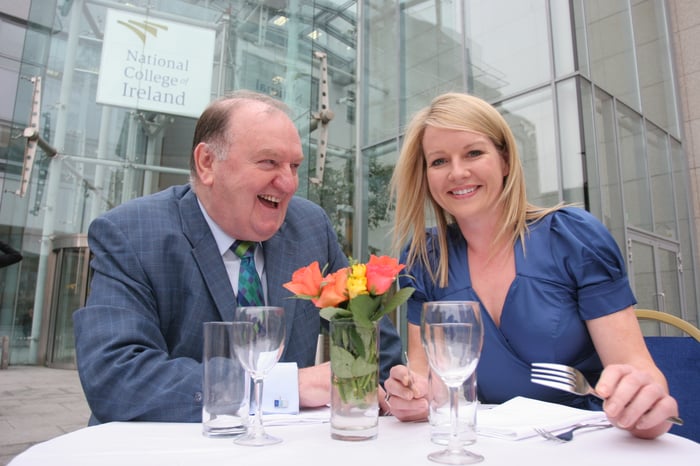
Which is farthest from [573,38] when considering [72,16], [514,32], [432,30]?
[72,16]

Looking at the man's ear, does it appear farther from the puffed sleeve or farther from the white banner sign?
the white banner sign

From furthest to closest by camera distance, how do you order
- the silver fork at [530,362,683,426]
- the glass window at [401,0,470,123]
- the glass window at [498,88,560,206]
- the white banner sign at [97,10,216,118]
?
the glass window at [401,0,470,123] < the white banner sign at [97,10,216,118] < the glass window at [498,88,560,206] < the silver fork at [530,362,683,426]

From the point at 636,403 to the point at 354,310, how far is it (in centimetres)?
48

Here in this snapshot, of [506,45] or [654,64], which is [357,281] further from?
[654,64]

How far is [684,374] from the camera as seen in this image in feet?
4.83

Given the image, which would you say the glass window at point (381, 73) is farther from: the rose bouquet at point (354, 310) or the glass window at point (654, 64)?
the rose bouquet at point (354, 310)

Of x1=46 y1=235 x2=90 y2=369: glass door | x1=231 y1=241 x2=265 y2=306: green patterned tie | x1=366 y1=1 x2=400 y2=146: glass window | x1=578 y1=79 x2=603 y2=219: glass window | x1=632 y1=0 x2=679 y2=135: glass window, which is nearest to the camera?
x1=231 y1=241 x2=265 y2=306: green patterned tie

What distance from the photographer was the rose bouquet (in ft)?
2.83

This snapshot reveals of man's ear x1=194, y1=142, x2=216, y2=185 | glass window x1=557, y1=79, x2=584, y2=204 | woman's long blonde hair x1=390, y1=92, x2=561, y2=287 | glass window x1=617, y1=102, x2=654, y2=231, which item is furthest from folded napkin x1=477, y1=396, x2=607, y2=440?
glass window x1=617, y1=102, x2=654, y2=231

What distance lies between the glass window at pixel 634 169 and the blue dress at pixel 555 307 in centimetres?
557

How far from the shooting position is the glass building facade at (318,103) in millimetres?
6078

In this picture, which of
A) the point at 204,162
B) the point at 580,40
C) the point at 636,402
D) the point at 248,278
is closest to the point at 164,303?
the point at 248,278

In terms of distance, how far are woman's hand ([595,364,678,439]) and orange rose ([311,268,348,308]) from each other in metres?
0.46

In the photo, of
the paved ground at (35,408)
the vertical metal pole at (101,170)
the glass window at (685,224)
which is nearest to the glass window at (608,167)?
the glass window at (685,224)
